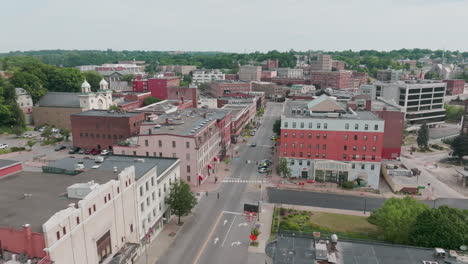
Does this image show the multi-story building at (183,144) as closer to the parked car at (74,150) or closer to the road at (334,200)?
the road at (334,200)

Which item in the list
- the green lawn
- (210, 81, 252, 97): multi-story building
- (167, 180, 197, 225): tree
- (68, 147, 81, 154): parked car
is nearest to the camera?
the green lawn

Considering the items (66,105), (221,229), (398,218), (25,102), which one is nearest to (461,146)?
(398,218)

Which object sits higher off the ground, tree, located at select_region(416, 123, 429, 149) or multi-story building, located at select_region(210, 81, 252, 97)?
multi-story building, located at select_region(210, 81, 252, 97)

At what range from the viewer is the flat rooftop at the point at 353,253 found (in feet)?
98.0

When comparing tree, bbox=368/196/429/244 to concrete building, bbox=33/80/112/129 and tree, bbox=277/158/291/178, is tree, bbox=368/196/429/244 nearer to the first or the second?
tree, bbox=277/158/291/178

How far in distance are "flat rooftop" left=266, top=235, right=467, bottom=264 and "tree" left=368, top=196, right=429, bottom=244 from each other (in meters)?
11.3

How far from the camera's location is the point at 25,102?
121312 millimetres

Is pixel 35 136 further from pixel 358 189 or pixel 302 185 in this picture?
pixel 358 189

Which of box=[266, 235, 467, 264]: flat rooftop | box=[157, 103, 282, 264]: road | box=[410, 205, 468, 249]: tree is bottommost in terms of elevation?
box=[157, 103, 282, 264]: road

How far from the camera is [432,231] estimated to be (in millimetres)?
37656

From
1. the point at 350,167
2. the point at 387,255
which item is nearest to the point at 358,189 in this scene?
the point at 350,167

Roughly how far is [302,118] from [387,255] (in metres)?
43.1

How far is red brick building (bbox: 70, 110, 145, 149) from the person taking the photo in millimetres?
87000

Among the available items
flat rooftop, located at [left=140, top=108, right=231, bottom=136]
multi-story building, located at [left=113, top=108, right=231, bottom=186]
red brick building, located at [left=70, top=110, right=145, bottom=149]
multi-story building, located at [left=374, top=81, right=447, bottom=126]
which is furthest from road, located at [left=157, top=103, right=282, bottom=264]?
multi-story building, located at [left=374, top=81, right=447, bottom=126]
